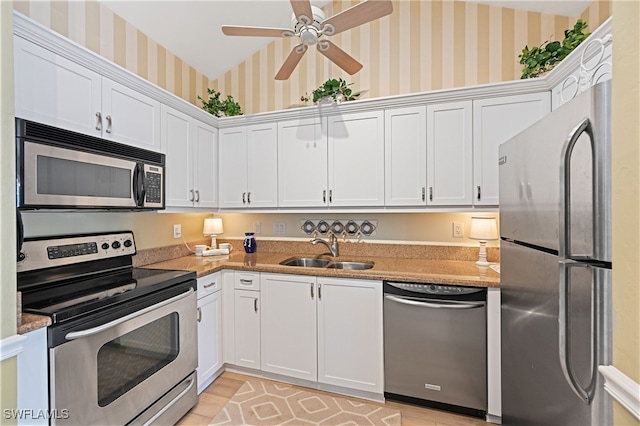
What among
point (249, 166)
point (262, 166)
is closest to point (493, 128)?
point (262, 166)

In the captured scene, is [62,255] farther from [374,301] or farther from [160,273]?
[374,301]

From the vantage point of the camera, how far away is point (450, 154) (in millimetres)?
2156

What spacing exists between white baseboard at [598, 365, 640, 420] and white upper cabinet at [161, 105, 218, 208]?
95.0 inches

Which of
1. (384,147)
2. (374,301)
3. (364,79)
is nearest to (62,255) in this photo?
(374,301)

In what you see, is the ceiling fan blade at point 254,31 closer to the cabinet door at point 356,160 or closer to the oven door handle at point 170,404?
the cabinet door at point 356,160

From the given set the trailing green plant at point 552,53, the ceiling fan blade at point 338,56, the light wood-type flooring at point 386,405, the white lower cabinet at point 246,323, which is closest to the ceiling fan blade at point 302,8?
the ceiling fan blade at point 338,56

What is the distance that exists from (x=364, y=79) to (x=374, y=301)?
202 centimetres

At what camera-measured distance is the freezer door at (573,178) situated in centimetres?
76

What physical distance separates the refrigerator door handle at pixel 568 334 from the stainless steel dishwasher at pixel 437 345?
987 mm

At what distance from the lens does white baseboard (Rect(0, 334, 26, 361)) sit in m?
0.93

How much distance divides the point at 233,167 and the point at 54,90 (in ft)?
4.70

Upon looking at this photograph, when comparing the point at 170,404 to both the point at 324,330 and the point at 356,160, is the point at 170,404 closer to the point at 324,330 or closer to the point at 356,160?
the point at 324,330

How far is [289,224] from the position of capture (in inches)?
115

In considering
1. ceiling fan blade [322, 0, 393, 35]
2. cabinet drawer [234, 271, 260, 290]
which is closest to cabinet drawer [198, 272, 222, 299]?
cabinet drawer [234, 271, 260, 290]
